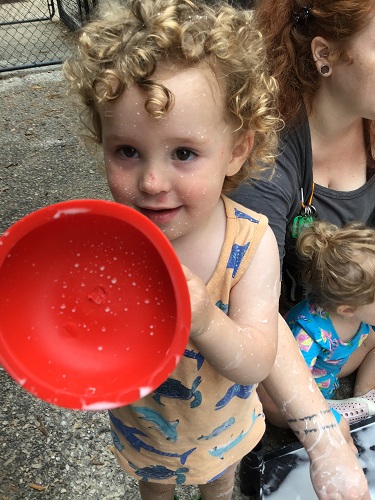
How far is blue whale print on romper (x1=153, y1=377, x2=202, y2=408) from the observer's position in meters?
1.36

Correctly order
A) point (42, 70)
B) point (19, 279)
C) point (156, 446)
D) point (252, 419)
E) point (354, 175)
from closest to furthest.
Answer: point (19, 279) → point (156, 446) → point (252, 419) → point (354, 175) → point (42, 70)

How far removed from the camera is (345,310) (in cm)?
221

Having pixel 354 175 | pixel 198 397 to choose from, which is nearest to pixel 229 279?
pixel 198 397

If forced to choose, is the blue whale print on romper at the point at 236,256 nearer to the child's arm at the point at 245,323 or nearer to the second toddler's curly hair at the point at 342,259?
the child's arm at the point at 245,323

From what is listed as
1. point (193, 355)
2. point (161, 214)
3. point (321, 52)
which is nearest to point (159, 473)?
point (193, 355)

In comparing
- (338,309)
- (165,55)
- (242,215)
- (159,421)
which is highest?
(165,55)

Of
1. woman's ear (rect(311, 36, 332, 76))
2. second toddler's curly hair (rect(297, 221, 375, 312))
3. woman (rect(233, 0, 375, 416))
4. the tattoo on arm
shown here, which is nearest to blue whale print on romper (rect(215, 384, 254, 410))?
the tattoo on arm

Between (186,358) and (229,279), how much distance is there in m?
0.22

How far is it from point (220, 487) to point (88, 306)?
991 mm

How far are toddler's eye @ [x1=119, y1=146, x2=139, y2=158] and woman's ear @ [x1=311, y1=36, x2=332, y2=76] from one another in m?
1.09

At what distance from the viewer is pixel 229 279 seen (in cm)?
128

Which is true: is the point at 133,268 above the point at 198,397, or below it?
above

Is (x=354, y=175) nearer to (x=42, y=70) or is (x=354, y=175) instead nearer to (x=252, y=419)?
(x=252, y=419)

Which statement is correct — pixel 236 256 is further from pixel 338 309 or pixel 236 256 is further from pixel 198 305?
pixel 338 309
